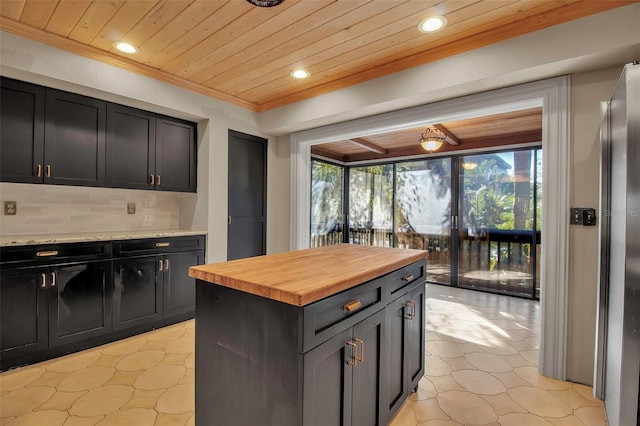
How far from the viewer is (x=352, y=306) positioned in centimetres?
132

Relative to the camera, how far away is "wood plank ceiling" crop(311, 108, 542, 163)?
3.78m

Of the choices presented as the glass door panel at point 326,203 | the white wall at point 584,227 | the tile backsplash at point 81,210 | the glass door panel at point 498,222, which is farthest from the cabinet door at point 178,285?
the glass door panel at point 498,222

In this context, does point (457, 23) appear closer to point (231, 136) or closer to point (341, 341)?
point (341, 341)

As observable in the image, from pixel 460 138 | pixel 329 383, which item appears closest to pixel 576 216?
pixel 329 383

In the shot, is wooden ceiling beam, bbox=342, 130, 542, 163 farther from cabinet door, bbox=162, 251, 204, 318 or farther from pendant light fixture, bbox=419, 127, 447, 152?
cabinet door, bbox=162, 251, 204, 318

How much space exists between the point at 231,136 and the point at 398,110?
202 cm

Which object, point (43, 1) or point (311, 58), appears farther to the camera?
point (311, 58)

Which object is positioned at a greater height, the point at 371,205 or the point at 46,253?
the point at 371,205

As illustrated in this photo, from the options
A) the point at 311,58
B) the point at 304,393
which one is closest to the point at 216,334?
the point at 304,393

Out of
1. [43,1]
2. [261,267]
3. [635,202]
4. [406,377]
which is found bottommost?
[406,377]

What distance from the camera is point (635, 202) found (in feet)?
4.36

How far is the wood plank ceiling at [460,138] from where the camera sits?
3.78 m

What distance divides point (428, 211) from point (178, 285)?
4.13 metres

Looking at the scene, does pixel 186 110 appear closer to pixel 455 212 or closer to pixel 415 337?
pixel 415 337
